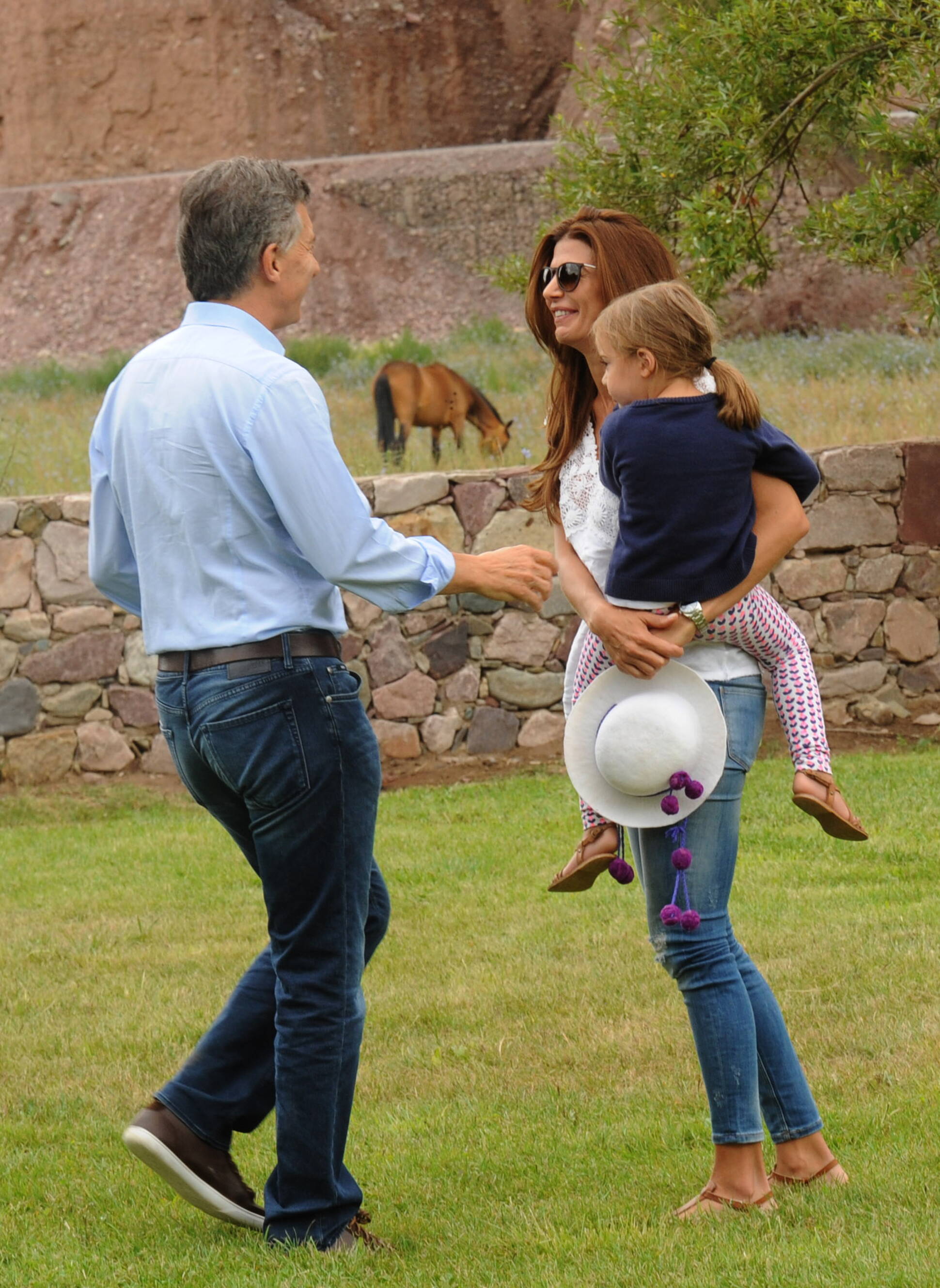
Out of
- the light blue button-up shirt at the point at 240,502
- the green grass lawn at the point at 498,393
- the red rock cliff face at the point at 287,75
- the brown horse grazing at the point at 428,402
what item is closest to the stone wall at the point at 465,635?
the green grass lawn at the point at 498,393

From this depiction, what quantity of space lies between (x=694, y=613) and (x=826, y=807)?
457 millimetres

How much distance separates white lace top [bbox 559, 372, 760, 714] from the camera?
2.96m

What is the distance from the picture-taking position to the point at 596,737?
117 inches

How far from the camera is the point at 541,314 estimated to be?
3.38m

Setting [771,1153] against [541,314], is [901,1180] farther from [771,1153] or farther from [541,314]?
[541,314]

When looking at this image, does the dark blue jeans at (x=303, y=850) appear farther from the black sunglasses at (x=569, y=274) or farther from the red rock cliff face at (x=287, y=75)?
the red rock cliff face at (x=287, y=75)

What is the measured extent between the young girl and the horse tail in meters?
10.4

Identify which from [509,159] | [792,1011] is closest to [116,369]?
[509,159]

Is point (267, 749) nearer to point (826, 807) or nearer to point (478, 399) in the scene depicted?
point (826, 807)

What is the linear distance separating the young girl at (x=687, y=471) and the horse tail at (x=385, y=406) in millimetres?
10360

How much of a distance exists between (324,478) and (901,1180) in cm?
187

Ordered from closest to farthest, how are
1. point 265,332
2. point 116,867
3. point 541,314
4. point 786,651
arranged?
point 265,332
point 786,651
point 541,314
point 116,867

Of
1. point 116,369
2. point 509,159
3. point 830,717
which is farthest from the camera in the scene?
point 509,159

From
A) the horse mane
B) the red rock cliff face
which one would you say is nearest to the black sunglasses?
the horse mane
